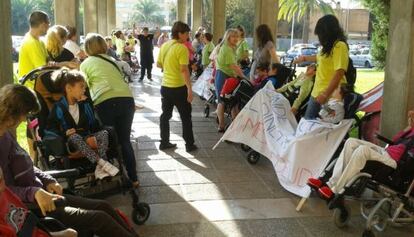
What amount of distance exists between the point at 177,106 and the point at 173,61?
2.03ft

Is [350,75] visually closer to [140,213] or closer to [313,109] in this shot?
[313,109]

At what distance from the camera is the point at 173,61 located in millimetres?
6156

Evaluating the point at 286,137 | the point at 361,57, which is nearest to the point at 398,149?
the point at 286,137

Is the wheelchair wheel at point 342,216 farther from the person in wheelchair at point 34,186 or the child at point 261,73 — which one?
the child at point 261,73

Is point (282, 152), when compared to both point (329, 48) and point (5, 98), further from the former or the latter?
point (5, 98)

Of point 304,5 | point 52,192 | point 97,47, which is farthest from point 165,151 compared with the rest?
point 304,5

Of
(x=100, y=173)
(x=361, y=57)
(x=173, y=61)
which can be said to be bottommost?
(x=361, y=57)

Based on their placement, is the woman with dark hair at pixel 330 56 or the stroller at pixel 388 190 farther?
the woman with dark hair at pixel 330 56

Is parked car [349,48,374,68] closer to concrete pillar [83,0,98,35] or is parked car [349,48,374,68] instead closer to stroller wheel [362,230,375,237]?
concrete pillar [83,0,98,35]

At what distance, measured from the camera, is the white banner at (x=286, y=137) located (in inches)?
179

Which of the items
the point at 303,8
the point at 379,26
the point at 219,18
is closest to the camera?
the point at 379,26

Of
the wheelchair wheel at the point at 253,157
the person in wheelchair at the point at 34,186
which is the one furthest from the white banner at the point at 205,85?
the person in wheelchair at the point at 34,186

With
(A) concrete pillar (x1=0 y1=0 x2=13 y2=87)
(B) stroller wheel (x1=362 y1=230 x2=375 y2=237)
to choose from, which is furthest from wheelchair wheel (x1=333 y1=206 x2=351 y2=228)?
(A) concrete pillar (x1=0 y1=0 x2=13 y2=87)

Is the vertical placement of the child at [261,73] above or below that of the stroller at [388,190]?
A: above
